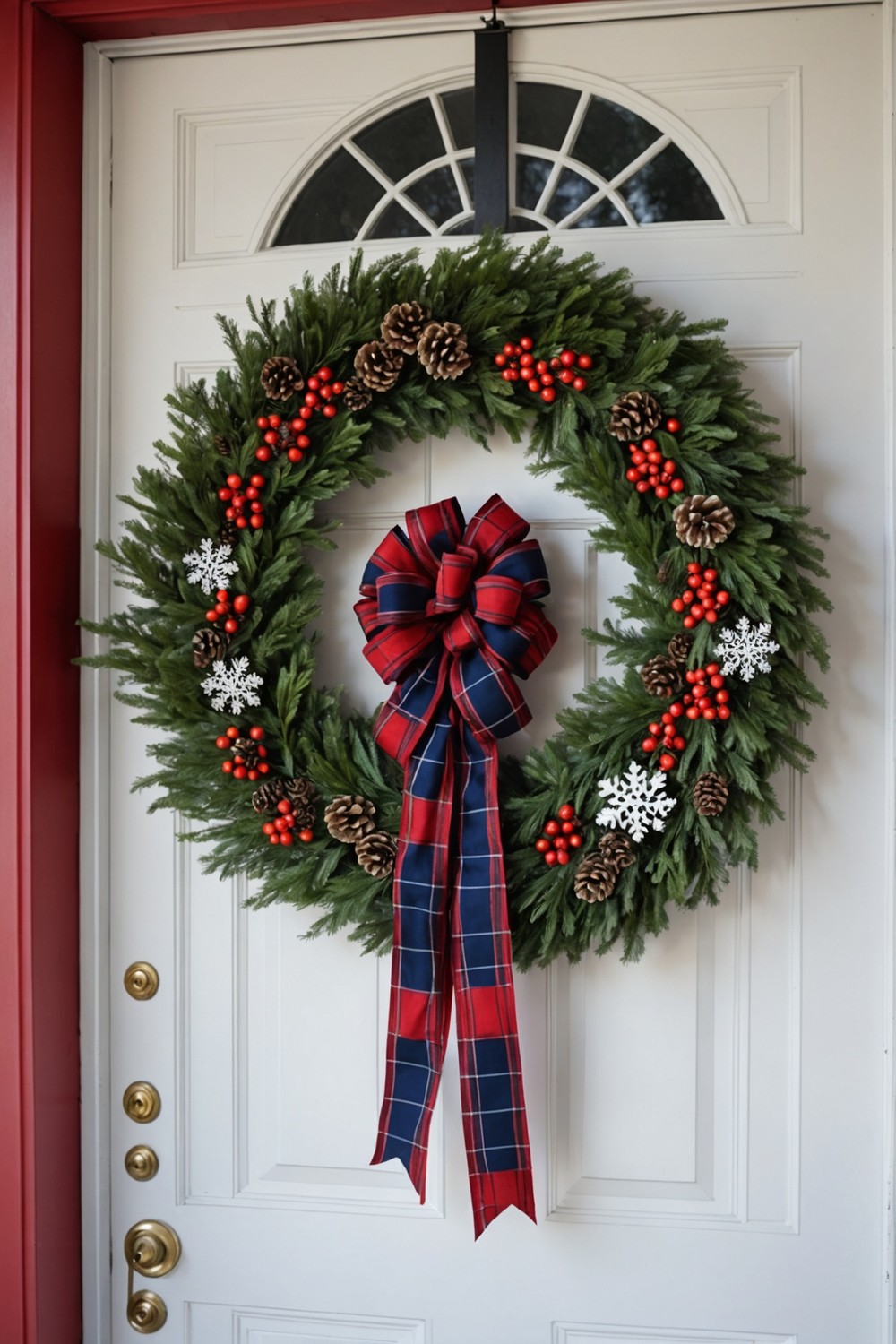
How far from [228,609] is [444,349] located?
37 centimetres

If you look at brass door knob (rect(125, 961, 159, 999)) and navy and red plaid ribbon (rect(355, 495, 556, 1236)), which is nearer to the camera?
navy and red plaid ribbon (rect(355, 495, 556, 1236))

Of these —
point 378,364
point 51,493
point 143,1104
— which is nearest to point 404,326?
point 378,364

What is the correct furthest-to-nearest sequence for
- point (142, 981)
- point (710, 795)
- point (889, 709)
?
point (142, 981) → point (889, 709) → point (710, 795)

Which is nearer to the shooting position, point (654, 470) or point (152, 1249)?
point (654, 470)

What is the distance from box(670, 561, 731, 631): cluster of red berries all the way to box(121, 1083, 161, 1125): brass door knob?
0.86 meters

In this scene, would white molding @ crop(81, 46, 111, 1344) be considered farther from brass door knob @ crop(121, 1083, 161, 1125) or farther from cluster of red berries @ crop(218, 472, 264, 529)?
cluster of red berries @ crop(218, 472, 264, 529)

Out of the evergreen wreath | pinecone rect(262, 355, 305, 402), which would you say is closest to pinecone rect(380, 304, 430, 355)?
the evergreen wreath

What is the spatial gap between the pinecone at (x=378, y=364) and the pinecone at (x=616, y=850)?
0.54 m

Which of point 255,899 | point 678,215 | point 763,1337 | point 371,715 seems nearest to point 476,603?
point 371,715

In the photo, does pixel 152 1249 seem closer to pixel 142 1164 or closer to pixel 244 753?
pixel 142 1164

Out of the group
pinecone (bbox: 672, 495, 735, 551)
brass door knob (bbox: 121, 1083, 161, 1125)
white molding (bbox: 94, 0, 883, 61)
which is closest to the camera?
pinecone (bbox: 672, 495, 735, 551)

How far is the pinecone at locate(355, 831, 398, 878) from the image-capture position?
3.23 feet

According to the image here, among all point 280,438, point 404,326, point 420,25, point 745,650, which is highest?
point 420,25

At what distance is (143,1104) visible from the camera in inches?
44.9
